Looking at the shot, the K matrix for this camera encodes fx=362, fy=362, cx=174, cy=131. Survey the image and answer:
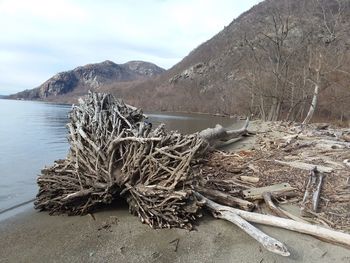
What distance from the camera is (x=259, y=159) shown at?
10.6 m

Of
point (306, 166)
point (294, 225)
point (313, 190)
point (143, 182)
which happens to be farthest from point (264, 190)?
point (143, 182)

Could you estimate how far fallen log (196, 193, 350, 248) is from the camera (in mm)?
5523

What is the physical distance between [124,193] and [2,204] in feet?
11.8

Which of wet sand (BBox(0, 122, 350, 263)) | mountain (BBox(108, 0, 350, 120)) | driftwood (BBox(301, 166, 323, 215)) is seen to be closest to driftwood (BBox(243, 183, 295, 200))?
driftwood (BBox(301, 166, 323, 215))

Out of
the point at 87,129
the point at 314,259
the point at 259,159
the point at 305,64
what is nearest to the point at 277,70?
the point at 305,64

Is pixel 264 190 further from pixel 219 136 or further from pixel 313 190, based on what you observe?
pixel 219 136

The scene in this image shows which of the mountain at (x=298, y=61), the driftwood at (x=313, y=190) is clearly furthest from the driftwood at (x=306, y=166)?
the mountain at (x=298, y=61)

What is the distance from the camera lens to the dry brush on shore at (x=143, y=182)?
637 cm

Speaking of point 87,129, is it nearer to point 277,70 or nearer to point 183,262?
point 183,262

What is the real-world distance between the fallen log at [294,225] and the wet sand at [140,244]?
0.10 metres

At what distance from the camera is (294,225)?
5.96 metres

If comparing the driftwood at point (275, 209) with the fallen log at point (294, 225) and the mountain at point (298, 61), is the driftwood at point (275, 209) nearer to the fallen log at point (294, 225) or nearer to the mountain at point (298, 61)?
the fallen log at point (294, 225)

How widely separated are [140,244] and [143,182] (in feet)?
5.11

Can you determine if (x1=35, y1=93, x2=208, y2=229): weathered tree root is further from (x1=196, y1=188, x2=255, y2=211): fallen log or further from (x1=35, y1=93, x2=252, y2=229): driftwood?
(x1=196, y1=188, x2=255, y2=211): fallen log
